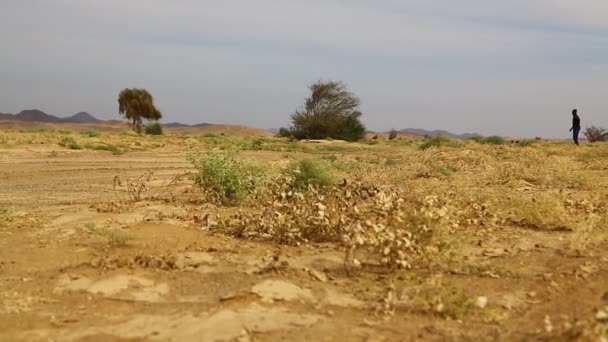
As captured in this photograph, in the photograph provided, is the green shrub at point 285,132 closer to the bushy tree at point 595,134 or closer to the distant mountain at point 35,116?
the bushy tree at point 595,134

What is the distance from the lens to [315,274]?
489 centimetres

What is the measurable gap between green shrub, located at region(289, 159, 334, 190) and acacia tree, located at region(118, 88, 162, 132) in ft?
162

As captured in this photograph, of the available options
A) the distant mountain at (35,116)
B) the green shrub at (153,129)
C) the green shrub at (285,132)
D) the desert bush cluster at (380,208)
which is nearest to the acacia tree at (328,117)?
the green shrub at (285,132)

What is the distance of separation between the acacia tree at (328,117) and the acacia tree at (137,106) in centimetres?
1953

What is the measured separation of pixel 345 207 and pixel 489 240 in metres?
1.56

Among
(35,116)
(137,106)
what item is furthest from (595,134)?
(35,116)

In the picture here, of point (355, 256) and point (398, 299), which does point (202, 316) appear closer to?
point (398, 299)

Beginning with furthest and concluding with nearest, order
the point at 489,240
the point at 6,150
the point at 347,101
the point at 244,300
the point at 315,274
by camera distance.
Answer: the point at 347,101 < the point at 6,150 < the point at 489,240 < the point at 315,274 < the point at 244,300

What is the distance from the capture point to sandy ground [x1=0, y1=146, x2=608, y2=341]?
3.80m

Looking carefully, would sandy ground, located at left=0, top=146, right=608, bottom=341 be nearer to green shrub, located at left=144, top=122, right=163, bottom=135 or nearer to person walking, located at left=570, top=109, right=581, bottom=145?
person walking, located at left=570, top=109, right=581, bottom=145

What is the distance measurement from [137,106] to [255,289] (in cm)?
5458

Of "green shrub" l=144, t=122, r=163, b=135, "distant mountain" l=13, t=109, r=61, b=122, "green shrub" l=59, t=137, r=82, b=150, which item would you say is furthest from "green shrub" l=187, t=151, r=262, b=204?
"distant mountain" l=13, t=109, r=61, b=122

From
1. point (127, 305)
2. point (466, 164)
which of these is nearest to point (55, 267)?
point (127, 305)

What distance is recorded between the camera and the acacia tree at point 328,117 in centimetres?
4197
